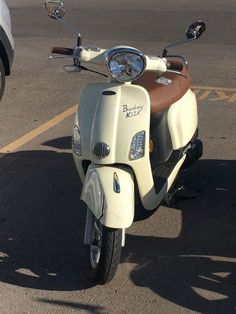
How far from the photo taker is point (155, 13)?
15.9 m

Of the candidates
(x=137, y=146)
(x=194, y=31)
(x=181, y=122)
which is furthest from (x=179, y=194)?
(x=194, y=31)

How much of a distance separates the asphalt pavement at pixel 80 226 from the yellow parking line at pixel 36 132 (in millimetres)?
11

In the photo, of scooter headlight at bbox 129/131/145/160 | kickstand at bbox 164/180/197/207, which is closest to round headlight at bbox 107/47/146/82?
scooter headlight at bbox 129/131/145/160

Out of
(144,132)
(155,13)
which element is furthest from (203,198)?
(155,13)

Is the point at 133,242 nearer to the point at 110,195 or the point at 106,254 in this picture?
the point at 106,254

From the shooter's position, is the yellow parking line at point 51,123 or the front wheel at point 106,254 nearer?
the front wheel at point 106,254

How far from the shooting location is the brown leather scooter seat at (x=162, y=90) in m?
3.99

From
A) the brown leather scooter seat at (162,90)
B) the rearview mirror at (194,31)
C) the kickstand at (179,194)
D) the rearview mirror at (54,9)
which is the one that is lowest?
the kickstand at (179,194)

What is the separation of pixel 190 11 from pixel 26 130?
35.4 ft

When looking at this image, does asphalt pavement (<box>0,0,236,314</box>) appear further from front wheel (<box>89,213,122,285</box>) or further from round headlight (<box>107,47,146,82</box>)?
round headlight (<box>107,47,146,82</box>)

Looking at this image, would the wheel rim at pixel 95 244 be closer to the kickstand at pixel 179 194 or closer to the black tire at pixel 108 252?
the black tire at pixel 108 252

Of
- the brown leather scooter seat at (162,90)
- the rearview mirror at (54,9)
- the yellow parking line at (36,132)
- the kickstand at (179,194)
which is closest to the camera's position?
the rearview mirror at (54,9)

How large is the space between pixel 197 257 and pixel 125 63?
1.34m

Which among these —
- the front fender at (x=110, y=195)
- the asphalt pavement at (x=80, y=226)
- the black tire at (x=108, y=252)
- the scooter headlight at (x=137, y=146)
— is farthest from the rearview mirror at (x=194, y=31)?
the black tire at (x=108, y=252)
